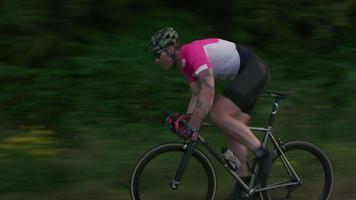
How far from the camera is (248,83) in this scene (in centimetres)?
517

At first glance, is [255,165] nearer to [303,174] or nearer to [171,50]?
[303,174]

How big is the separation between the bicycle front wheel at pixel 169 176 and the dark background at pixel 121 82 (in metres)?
0.29

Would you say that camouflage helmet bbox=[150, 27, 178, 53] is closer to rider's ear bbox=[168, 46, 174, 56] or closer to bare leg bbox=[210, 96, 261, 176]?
rider's ear bbox=[168, 46, 174, 56]

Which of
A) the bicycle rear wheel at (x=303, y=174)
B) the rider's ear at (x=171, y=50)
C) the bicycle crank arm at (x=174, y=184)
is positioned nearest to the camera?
the rider's ear at (x=171, y=50)

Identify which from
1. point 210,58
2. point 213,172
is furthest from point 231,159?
point 210,58

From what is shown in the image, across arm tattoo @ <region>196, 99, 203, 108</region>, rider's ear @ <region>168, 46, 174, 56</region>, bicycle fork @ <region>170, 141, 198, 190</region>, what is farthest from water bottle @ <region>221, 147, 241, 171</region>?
rider's ear @ <region>168, 46, 174, 56</region>

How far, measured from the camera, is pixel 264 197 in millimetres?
5422

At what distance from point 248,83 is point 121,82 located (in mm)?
2313

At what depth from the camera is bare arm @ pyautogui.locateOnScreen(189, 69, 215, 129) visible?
493cm

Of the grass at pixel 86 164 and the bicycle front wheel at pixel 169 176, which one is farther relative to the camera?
the grass at pixel 86 164

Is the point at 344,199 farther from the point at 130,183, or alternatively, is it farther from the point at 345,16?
the point at 345,16

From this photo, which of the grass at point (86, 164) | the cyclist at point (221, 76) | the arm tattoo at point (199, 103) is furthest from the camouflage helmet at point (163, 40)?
the grass at point (86, 164)

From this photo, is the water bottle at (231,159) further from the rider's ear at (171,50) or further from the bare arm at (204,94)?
the rider's ear at (171,50)

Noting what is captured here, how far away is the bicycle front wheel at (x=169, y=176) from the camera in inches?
204
